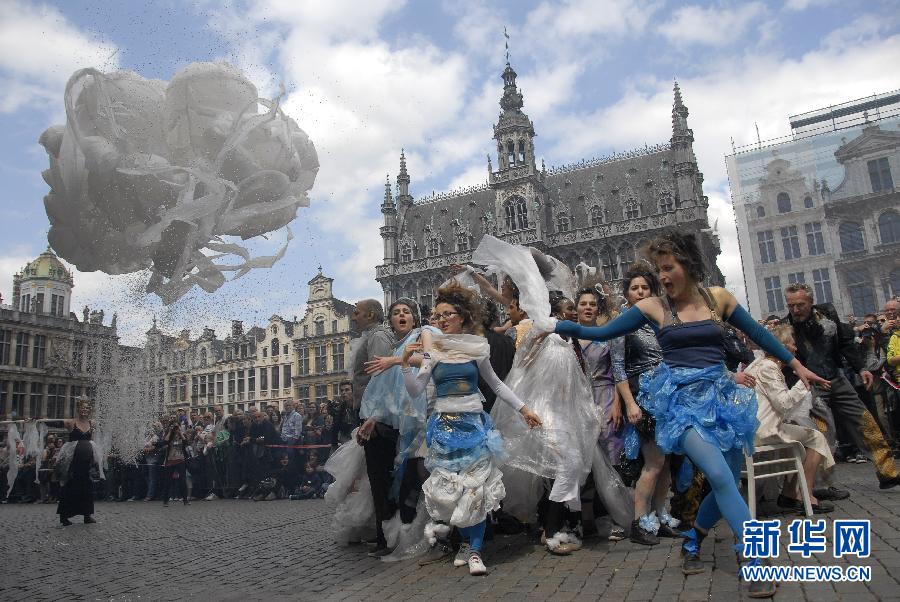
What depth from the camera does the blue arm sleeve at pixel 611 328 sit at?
152 inches

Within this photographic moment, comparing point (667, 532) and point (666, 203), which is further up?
point (666, 203)

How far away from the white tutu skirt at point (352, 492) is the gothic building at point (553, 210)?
4251 centimetres

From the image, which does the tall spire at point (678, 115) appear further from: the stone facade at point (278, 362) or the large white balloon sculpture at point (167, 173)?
the large white balloon sculpture at point (167, 173)

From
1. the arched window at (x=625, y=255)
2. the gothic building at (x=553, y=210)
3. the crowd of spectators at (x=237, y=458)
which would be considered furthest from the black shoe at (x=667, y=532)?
the arched window at (x=625, y=255)

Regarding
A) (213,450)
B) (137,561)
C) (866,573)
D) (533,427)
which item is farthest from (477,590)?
(213,450)

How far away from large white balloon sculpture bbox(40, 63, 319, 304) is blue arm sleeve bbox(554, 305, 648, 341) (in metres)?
2.45

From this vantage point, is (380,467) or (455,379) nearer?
(455,379)

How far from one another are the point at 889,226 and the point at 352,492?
134 feet

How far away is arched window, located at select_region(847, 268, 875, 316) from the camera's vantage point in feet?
117

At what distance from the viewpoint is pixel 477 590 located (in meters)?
3.90

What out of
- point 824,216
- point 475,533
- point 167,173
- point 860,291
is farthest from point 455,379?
point 824,216

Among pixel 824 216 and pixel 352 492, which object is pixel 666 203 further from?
pixel 352 492

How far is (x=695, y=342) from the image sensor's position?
12.2 ft

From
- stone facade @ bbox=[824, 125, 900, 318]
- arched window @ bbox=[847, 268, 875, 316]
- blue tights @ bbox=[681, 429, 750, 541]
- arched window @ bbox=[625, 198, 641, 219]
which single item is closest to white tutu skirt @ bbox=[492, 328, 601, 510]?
blue tights @ bbox=[681, 429, 750, 541]
